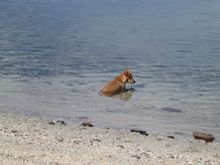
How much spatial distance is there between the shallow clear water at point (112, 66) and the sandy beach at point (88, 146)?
119 cm

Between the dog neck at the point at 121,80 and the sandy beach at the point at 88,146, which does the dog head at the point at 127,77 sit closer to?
the dog neck at the point at 121,80

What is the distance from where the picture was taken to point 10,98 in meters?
15.9

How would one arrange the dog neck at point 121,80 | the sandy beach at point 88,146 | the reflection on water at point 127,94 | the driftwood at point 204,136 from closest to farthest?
the sandy beach at point 88,146, the driftwood at point 204,136, the reflection on water at point 127,94, the dog neck at point 121,80

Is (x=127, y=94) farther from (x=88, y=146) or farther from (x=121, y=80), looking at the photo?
(x=88, y=146)

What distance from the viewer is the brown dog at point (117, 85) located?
1670 cm

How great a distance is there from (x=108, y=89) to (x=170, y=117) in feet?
8.94

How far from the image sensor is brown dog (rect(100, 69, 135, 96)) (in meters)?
16.7

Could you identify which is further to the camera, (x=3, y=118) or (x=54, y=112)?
(x=54, y=112)

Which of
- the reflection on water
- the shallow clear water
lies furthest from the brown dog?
the shallow clear water

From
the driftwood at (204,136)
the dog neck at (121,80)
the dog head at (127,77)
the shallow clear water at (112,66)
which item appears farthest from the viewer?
the dog head at (127,77)

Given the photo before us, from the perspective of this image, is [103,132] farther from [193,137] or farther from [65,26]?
[65,26]

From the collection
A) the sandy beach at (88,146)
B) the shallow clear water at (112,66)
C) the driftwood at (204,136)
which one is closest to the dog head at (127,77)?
the shallow clear water at (112,66)

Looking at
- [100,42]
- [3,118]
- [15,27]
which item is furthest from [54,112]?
[15,27]

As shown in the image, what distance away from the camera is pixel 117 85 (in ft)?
56.1
